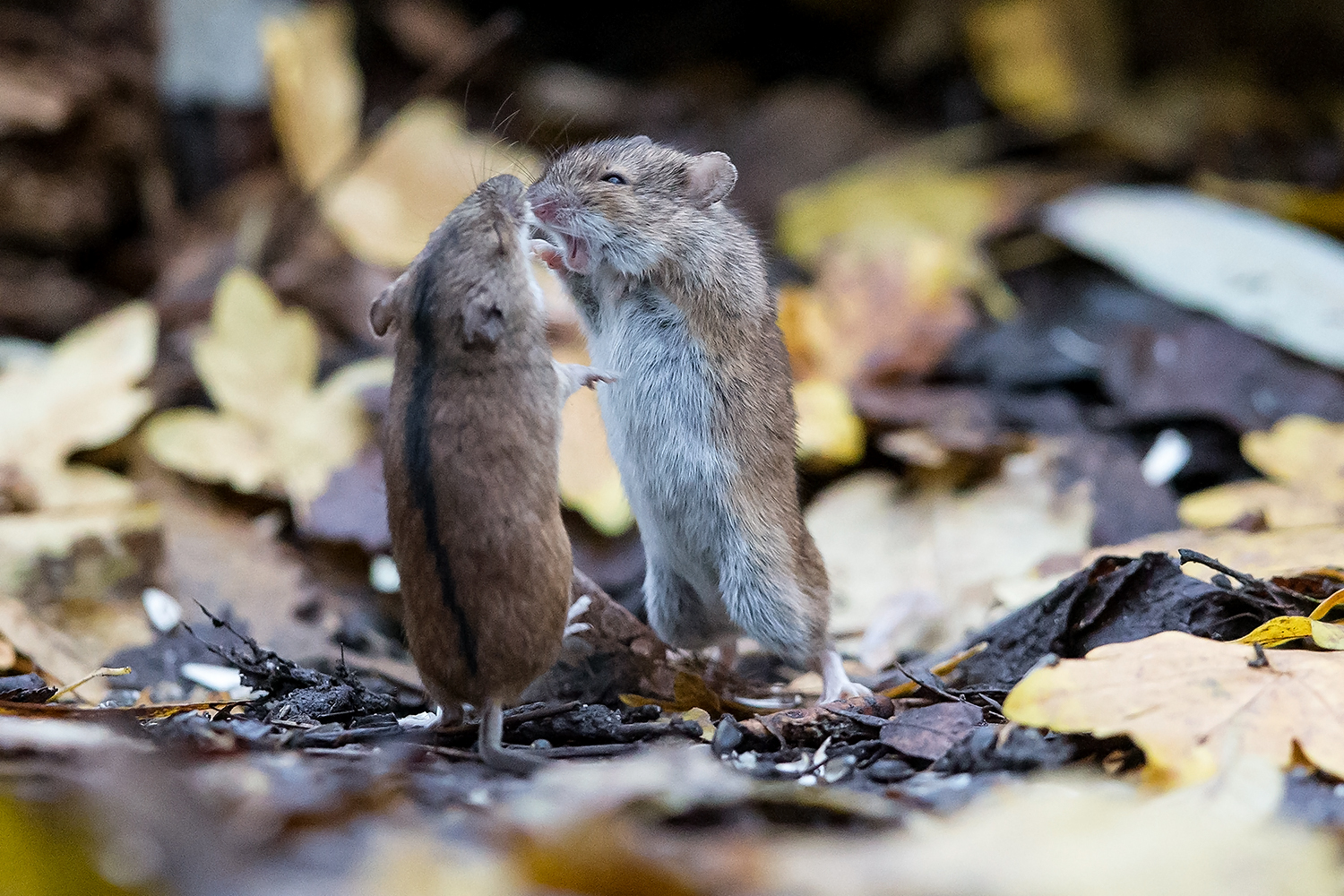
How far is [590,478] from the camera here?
521 centimetres

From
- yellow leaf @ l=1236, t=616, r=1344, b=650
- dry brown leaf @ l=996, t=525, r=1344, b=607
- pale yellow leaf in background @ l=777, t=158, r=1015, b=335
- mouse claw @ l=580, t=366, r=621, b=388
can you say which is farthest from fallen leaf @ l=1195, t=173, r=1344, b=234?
mouse claw @ l=580, t=366, r=621, b=388

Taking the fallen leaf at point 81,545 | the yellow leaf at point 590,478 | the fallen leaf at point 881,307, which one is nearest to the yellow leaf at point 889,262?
the fallen leaf at point 881,307

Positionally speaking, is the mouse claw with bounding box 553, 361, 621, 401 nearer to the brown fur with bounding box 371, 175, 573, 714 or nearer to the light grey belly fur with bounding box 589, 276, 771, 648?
the brown fur with bounding box 371, 175, 573, 714

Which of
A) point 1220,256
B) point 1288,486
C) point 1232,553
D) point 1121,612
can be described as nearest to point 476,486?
point 1121,612

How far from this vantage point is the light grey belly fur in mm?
3832

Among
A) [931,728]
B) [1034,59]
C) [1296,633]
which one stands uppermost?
[1034,59]

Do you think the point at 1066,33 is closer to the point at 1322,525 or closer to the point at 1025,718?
the point at 1322,525

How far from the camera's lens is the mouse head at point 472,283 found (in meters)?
3.04

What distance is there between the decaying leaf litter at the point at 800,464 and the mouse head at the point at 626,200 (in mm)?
374

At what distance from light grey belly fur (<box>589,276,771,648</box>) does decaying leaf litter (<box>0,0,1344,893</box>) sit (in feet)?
0.95

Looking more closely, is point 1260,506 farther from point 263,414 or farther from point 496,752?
point 263,414

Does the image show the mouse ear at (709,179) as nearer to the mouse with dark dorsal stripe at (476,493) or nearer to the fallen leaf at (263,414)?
the mouse with dark dorsal stripe at (476,493)

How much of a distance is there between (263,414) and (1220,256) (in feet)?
17.3

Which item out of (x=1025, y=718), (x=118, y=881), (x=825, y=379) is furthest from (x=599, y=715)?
(x=825, y=379)
